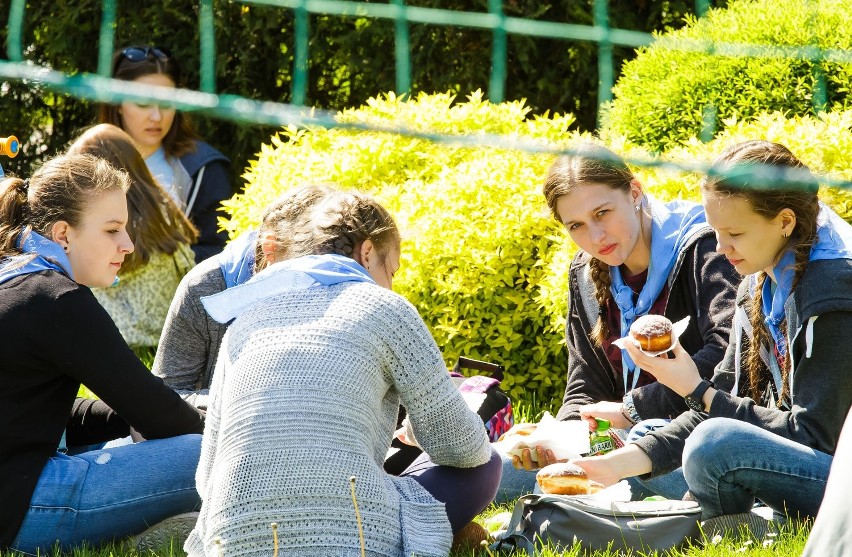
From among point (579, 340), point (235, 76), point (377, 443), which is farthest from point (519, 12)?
point (377, 443)

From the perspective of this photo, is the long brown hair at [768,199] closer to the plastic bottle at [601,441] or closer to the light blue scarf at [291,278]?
the plastic bottle at [601,441]

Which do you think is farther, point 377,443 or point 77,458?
point 77,458

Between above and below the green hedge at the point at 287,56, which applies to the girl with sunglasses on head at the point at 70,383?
below

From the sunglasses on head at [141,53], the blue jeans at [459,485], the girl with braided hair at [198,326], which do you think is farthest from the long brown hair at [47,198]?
the sunglasses on head at [141,53]

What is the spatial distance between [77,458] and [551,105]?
434cm

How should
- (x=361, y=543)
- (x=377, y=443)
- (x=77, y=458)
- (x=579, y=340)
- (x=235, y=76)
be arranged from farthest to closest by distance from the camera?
(x=235, y=76) < (x=579, y=340) < (x=77, y=458) < (x=377, y=443) < (x=361, y=543)

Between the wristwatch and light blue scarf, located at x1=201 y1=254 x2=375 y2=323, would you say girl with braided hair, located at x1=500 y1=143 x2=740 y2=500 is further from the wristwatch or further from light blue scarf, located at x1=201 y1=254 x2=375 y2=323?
light blue scarf, located at x1=201 y1=254 x2=375 y2=323

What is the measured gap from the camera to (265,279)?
277 cm

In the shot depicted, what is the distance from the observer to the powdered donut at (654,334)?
3.32 meters

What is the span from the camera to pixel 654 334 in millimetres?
3326

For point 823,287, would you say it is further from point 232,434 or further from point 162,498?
point 162,498

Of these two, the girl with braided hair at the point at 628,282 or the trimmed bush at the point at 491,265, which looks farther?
the trimmed bush at the point at 491,265

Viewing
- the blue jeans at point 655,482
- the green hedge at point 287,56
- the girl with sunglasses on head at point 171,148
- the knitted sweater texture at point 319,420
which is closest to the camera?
the knitted sweater texture at point 319,420

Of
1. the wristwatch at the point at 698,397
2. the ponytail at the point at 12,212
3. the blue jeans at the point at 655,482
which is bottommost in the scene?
the blue jeans at the point at 655,482
